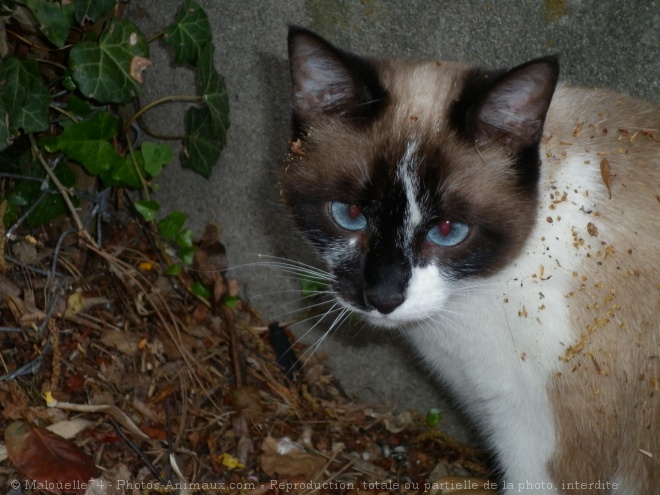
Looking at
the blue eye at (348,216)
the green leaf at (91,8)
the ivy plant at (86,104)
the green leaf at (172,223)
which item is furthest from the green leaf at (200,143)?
the blue eye at (348,216)

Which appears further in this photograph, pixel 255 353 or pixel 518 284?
pixel 255 353

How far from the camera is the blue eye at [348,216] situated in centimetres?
194

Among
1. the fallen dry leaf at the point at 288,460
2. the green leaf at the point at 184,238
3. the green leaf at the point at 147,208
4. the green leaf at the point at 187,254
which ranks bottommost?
the fallen dry leaf at the point at 288,460

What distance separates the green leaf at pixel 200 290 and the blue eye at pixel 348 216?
3.82 feet

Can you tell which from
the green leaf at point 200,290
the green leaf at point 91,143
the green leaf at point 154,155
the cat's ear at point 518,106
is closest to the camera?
the cat's ear at point 518,106

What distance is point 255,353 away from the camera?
3.06 metres

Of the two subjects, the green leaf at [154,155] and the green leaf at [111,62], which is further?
the green leaf at [154,155]

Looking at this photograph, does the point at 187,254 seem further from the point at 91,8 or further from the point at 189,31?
the point at 91,8

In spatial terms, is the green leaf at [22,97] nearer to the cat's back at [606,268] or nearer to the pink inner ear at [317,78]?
the pink inner ear at [317,78]

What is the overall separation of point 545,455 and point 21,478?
1603mm

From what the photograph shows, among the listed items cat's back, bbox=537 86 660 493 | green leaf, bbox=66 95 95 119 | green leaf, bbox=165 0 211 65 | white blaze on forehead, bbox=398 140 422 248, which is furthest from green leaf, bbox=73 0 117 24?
cat's back, bbox=537 86 660 493

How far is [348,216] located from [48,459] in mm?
1269

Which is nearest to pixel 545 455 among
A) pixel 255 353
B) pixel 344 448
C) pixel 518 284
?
pixel 518 284

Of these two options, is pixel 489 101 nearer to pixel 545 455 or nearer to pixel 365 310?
pixel 365 310
